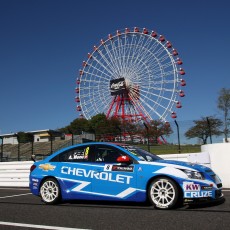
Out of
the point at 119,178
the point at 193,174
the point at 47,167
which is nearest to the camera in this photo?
the point at 193,174

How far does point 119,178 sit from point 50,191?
175 centimetres

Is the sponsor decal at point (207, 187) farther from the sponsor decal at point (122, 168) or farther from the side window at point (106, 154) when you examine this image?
the side window at point (106, 154)

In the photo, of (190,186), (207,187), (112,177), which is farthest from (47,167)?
(207,187)

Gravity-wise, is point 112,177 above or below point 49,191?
above

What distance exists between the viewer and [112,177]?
686cm

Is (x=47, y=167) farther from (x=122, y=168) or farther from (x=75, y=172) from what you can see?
(x=122, y=168)

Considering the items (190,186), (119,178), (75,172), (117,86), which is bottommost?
(190,186)

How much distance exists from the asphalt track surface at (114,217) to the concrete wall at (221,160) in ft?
9.32

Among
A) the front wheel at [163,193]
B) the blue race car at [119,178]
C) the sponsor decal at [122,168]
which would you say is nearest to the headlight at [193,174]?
the blue race car at [119,178]

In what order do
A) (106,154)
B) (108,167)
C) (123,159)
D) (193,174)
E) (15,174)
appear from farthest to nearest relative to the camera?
(15,174)
(106,154)
(108,167)
(123,159)
(193,174)

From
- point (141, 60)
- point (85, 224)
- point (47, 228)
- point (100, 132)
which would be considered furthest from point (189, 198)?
point (141, 60)

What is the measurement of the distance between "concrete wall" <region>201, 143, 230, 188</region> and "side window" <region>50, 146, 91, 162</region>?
14.1ft

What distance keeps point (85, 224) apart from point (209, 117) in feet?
33.7

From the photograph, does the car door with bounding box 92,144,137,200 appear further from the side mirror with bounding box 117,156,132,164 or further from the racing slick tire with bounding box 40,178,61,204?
the racing slick tire with bounding box 40,178,61,204
